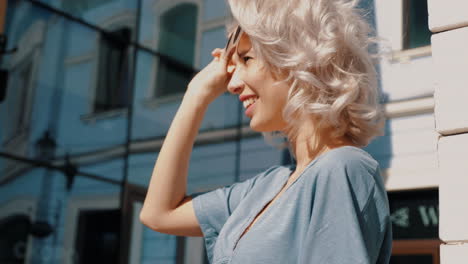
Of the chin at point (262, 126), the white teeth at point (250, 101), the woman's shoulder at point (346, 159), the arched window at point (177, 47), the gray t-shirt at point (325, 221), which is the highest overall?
the arched window at point (177, 47)

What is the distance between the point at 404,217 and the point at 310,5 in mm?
5435

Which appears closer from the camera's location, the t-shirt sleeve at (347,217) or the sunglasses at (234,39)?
the t-shirt sleeve at (347,217)

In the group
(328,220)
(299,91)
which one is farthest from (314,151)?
(328,220)

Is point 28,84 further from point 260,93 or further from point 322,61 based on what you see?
point 322,61

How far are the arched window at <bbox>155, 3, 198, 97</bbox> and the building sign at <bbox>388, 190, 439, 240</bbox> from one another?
8.67 ft

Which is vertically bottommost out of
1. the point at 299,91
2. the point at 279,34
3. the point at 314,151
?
the point at 314,151

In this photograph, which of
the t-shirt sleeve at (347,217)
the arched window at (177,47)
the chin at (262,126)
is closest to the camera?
the t-shirt sleeve at (347,217)

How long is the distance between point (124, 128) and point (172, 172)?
200 inches

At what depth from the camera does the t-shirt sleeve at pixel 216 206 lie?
1.81 meters

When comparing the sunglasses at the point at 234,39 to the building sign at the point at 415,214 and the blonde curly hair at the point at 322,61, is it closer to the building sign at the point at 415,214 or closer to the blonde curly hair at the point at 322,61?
the blonde curly hair at the point at 322,61

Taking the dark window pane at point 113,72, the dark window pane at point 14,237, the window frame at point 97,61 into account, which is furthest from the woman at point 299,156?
the dark window pane at point 113,72

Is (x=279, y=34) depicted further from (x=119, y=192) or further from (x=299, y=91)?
(x=119, y=192)

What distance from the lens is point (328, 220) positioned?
1416 mm

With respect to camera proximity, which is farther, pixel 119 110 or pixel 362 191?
pixel 119 110
